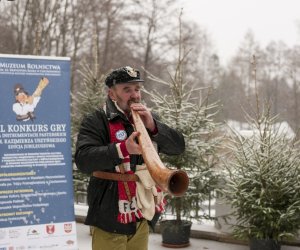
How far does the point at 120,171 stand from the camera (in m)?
2.69

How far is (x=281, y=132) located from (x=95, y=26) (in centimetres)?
1499

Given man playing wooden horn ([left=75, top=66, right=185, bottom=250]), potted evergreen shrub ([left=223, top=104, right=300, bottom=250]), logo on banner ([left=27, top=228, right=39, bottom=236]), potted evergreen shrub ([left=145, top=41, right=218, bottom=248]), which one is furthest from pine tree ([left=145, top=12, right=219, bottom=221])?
man playing wooden horn ([left=75, top=66, right=185, bottom=250])

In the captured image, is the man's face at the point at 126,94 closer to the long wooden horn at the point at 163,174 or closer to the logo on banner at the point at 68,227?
the long wooden horn at the point at 163,174

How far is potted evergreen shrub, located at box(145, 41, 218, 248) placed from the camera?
6.15m

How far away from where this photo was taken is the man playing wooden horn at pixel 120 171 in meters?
2.66

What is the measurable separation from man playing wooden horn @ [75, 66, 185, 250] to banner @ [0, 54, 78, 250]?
123 cm

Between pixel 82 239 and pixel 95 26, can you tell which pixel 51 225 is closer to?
pixel 82 239

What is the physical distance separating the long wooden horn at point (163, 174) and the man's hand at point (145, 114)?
19 centimetres

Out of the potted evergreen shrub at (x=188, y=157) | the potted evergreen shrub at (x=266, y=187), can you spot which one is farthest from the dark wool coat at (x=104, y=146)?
the potted evergreen shrub at (x=188, y=157)

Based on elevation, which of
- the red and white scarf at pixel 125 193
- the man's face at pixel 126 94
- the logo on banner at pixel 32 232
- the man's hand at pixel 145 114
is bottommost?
the logo on banner at pixel 32 232

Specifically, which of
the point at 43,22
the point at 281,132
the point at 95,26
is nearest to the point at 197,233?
the point at 281,132

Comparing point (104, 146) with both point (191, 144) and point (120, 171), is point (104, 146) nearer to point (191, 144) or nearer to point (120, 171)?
point (120, 171)

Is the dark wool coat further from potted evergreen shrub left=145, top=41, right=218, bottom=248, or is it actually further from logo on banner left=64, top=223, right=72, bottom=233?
potted evergreen shrub left=145, top=41, right=218, bottom=248

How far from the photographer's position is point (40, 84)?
394 centimetres
